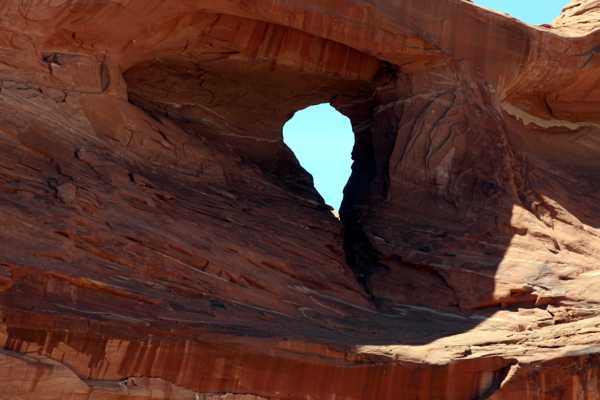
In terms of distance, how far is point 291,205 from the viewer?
13461 mm

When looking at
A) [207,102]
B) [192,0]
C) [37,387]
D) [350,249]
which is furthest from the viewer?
[207,102]

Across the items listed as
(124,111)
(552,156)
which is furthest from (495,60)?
(124,111)

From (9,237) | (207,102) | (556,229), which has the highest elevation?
(207,102)

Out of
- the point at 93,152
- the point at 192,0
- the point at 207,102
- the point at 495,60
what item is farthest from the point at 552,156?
the point at 93,152

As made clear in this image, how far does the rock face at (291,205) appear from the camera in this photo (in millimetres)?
8344

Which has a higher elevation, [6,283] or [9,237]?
[9,237]

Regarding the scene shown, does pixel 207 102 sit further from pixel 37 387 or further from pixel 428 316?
pixel 37 387

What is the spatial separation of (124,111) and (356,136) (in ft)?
16.0

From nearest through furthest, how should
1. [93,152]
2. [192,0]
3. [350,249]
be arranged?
[93,152] < [192,0] < [350,249]

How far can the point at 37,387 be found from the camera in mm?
7273

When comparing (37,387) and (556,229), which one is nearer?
(37,387)

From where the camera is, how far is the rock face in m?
8.34

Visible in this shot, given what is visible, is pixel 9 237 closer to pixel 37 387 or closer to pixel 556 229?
pixel 37 387

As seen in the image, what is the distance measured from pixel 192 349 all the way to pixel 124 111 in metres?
4.95
